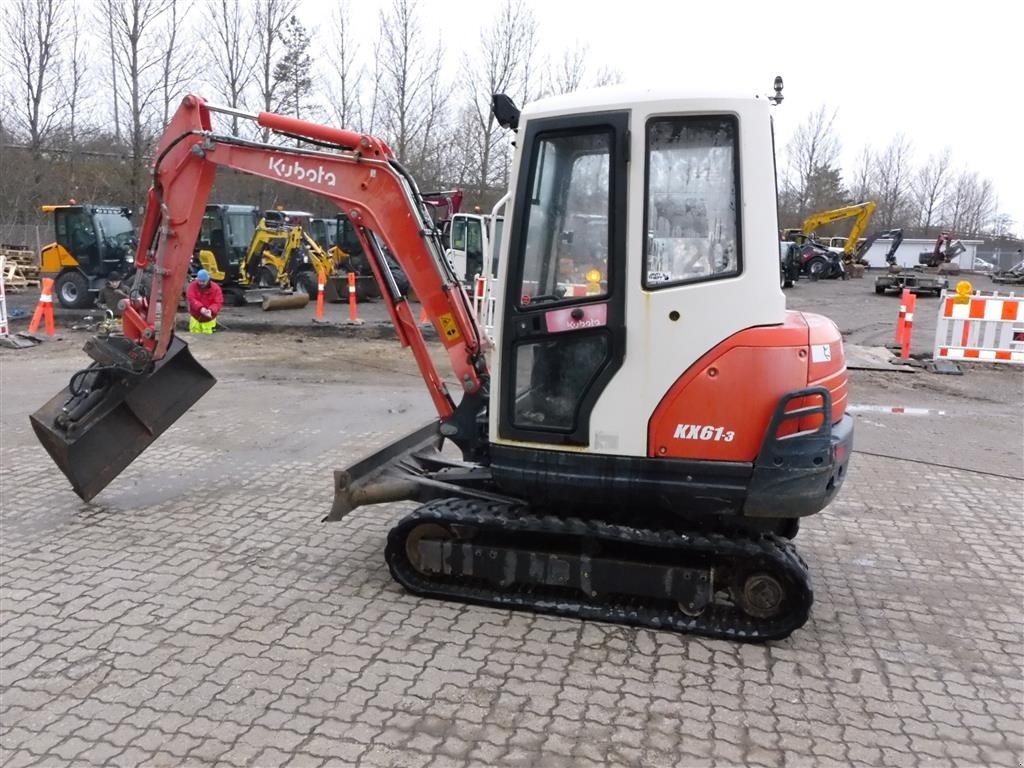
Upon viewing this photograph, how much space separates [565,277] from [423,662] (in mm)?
2031

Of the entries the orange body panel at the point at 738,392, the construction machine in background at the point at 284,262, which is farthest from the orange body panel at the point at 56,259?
the orange body panel at the point at 738,392

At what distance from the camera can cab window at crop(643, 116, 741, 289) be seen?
3.85 meters

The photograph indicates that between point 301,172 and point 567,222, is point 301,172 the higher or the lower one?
the higher one

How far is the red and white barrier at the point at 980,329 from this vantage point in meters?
12.6

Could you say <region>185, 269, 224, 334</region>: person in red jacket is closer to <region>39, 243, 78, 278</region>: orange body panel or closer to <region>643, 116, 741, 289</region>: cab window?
<region>39, 243, 78, 278</region>: orange body panel

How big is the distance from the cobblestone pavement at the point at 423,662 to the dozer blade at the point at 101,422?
1.27ft

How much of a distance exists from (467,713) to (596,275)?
2.14 metres

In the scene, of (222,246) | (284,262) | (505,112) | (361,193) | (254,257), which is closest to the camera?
(505,112)

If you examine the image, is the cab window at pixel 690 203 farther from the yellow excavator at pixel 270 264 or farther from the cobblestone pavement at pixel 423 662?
the yellow excavator at pixel 270 264

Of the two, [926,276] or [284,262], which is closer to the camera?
[284,262]

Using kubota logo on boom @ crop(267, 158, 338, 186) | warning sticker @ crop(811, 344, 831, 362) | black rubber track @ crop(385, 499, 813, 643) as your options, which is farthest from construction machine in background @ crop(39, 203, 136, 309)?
warning sticker @ crop(811, 344, 831, 362)

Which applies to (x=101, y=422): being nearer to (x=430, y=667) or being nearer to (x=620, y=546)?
(x=430, y=667)

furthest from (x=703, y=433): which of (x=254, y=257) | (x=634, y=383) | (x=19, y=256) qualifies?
(x=19, y=256)

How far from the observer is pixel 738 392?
3873mm
